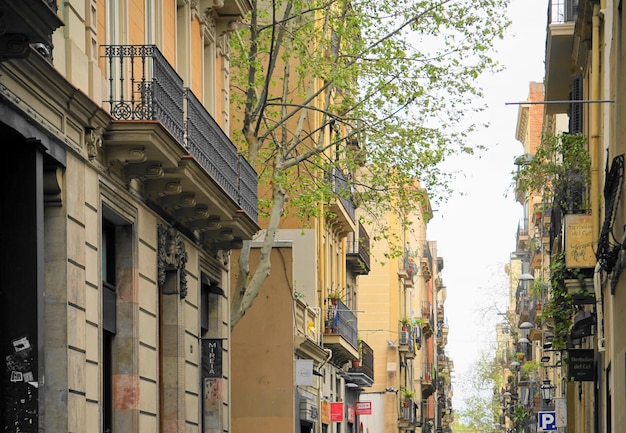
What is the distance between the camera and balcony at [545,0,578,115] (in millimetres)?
29609

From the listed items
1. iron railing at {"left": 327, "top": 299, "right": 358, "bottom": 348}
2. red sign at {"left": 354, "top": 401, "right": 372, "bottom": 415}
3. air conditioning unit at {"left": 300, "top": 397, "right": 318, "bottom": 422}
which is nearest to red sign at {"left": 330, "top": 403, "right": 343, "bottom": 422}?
iron railing at {"left": 327, "top": 299, "right": 358, "bottom": 348}

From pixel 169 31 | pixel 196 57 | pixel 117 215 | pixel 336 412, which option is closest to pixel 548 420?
pixel 336 412

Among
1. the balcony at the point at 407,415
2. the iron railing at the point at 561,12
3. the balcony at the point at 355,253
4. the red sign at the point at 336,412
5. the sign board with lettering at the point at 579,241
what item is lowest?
the balcony at the point at 407,415

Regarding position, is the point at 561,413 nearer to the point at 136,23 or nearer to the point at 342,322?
the point at 342,322

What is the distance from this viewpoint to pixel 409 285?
251ft

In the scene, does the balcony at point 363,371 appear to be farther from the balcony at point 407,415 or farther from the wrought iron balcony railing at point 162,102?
the wrought iron balcony railing at point 162,102

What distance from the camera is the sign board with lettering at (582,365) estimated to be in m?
27.4

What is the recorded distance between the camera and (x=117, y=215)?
1805cm

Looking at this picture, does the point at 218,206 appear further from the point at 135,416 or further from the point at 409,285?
the point at 409,285

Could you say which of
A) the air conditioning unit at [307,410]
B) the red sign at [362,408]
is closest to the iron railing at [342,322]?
the red sign at [362,408]

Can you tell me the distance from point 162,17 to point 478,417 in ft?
419

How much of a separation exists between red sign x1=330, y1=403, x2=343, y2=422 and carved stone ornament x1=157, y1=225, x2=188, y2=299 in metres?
21.1

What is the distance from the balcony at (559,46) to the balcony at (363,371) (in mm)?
16639

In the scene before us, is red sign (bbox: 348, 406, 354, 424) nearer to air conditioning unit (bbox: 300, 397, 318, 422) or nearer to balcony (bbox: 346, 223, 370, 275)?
balcony (bbox: 346, 223, 370, 275)
